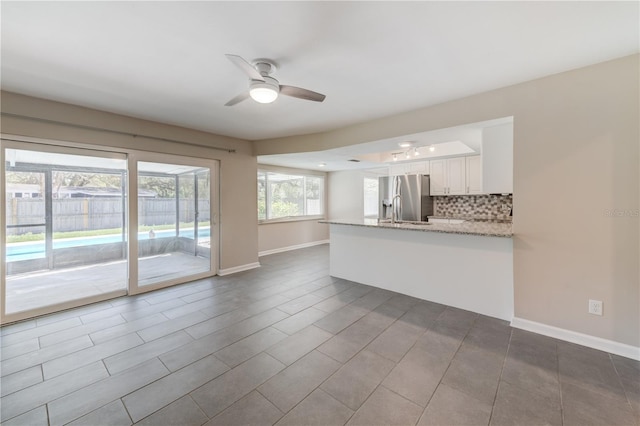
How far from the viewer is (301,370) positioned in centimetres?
201

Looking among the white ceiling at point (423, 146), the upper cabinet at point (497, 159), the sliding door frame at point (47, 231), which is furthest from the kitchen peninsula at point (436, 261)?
the sliding door frame at point (47, 231)

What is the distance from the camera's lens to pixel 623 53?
2.08 meters

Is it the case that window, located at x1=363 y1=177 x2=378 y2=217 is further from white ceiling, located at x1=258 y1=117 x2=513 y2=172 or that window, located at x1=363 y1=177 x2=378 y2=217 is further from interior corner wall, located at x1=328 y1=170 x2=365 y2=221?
white ceiling, located at x1=258 y1=117 x2=513 y2=172

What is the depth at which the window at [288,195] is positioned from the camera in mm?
6492

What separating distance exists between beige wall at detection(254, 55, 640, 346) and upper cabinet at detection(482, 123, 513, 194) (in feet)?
2.28

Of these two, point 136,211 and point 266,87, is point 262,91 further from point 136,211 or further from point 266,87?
point 136,211

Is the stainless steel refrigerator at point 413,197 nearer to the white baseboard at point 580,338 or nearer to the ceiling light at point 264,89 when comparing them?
the white baseboard at point 580,338

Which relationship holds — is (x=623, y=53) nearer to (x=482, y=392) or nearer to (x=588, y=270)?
(x=588, y=270)

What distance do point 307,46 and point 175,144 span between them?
9.85 ft

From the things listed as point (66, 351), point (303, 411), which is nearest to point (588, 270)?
point (303, 411)

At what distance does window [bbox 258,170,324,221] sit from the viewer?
649 centimetres

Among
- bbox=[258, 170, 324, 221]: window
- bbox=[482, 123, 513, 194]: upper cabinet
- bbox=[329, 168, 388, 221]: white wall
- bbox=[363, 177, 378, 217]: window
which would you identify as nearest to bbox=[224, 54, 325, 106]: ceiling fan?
bbox=[482, 123, 513, 194]: upper cabinet

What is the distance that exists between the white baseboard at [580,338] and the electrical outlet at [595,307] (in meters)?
0.22

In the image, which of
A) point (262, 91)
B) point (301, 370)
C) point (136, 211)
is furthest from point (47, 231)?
point (301, 370)
